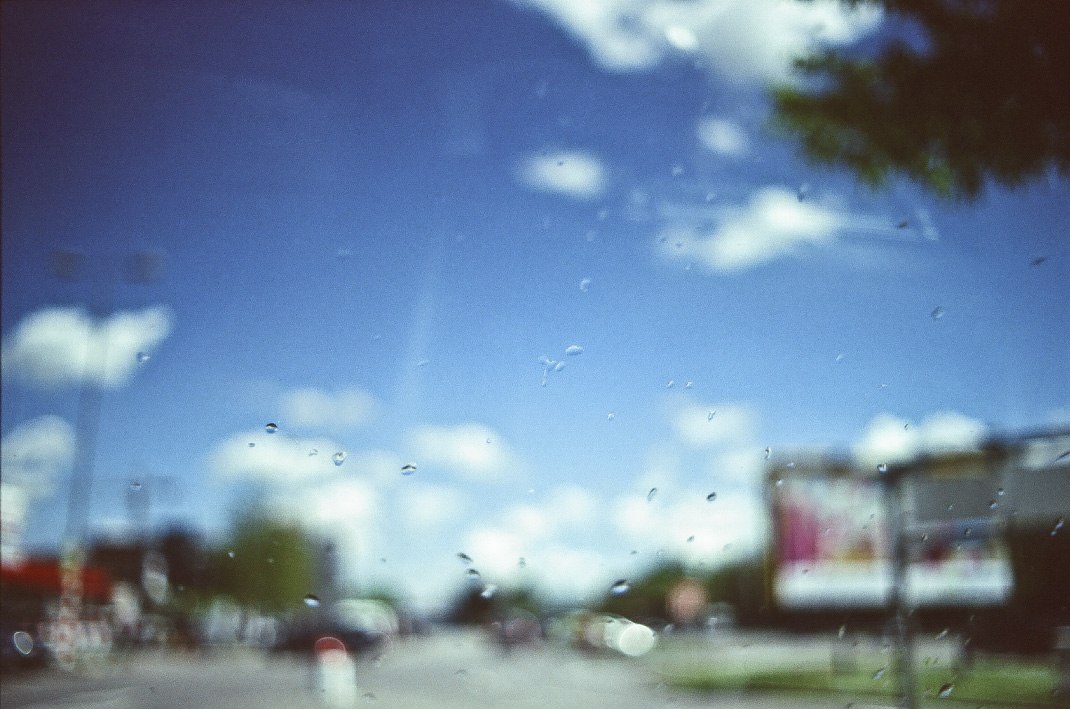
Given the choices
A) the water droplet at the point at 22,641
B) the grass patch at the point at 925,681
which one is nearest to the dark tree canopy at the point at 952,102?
the grass patch at the point at 925,681

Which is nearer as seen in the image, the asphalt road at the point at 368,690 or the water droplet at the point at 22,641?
the asphalt road at the point at 368,690

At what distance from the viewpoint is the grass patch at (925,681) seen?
9.39m

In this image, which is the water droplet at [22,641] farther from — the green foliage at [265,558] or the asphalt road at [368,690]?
the green foliage at [265,558]

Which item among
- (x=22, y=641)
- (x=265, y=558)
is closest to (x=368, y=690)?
(x=22, y=641)

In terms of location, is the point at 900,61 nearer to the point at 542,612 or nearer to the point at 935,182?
the point at 935,182

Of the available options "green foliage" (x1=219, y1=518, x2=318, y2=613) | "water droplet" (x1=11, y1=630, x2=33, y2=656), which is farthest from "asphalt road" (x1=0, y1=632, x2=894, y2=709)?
"green foliage" (x1=219, y1=518, x2=318, y2=613)

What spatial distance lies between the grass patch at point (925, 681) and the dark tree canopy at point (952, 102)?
152 inches

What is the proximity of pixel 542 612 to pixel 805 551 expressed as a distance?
1229 centimetres

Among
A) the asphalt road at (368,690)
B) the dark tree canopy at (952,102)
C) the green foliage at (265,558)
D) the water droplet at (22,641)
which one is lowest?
the asphalt road at (368,690)

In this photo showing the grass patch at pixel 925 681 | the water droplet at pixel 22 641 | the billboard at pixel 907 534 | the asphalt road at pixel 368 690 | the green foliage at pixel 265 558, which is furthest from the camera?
the water droplet at pixel 22 641

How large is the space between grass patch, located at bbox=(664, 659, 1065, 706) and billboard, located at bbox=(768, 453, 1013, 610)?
92 centimetres

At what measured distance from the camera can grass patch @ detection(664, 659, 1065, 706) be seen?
30.8 feet

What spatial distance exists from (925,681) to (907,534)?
477 cm

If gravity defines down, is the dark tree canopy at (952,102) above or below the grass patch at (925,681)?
above
